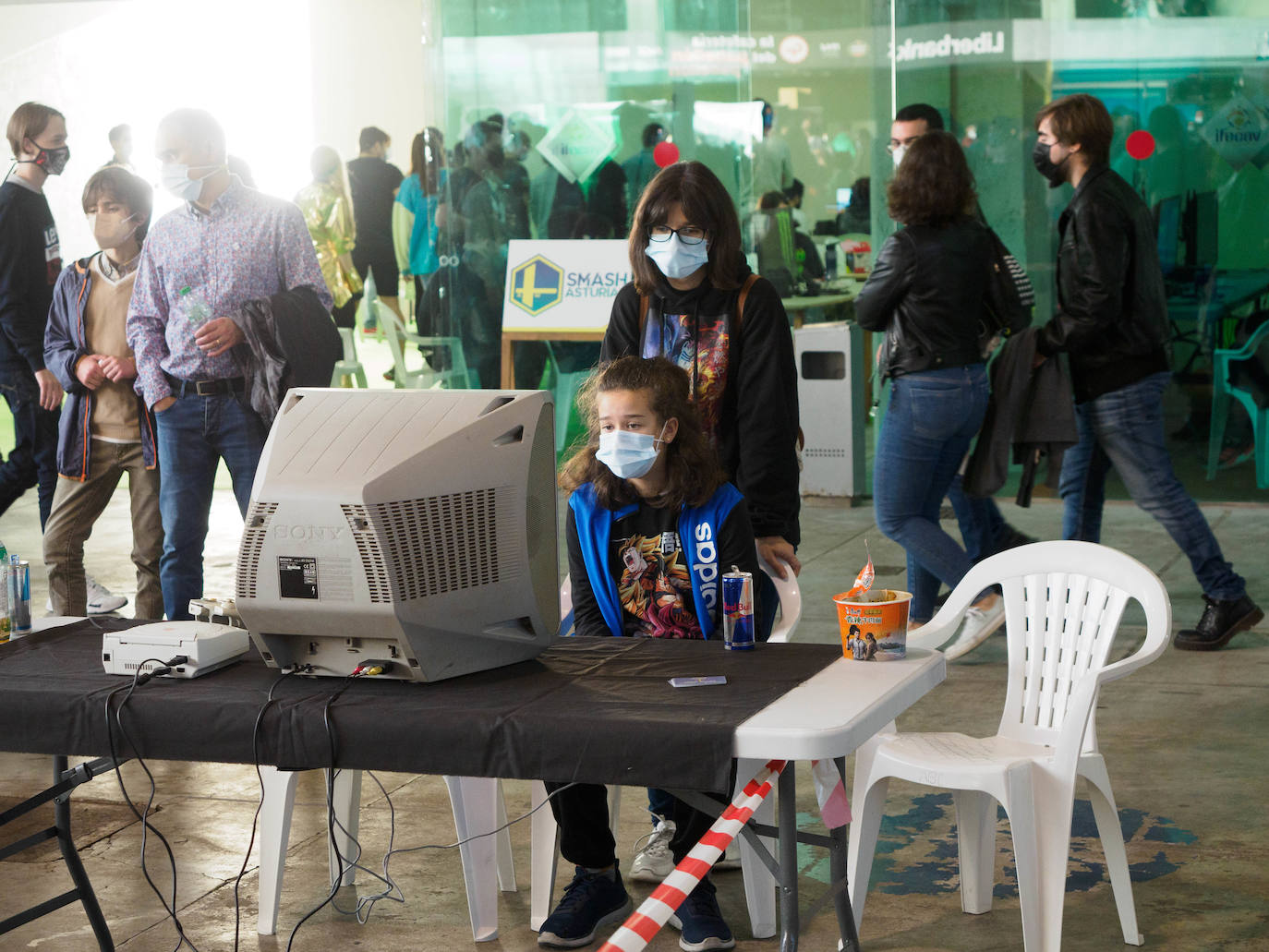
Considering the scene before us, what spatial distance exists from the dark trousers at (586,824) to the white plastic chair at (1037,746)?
0.43m

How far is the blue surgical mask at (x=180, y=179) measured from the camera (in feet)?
14.7

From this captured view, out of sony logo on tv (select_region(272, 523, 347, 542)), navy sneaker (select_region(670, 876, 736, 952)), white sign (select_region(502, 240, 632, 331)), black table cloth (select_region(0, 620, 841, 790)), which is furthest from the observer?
white sign (select_region(502, 240, 632, 331))

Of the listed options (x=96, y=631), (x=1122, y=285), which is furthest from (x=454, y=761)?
(x=1122, y=285)

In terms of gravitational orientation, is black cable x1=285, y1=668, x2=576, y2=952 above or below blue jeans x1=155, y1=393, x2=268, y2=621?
below

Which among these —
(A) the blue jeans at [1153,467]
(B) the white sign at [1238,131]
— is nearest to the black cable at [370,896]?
(A) the blue jeans at [1153,467]

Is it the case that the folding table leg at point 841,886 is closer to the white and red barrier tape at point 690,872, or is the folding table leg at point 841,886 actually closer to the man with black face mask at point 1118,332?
the white and red barrier tape at point 690,872

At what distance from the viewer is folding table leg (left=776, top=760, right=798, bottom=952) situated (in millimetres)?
2373

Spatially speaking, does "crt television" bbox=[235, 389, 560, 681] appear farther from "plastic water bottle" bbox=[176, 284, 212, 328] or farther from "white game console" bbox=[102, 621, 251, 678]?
"plastic water bottle" bbox=[176, 284, 212, 328]

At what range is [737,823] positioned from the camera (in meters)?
2.19

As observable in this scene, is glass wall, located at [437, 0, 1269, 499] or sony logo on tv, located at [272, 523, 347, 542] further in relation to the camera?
glass wall, located at [437, 0, 1269, 499]

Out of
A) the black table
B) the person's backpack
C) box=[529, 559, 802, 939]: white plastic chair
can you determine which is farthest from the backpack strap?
the black table

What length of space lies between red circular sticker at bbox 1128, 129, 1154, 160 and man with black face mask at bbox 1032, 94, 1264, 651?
252 centimetres

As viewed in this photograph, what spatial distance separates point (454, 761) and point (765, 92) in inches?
267

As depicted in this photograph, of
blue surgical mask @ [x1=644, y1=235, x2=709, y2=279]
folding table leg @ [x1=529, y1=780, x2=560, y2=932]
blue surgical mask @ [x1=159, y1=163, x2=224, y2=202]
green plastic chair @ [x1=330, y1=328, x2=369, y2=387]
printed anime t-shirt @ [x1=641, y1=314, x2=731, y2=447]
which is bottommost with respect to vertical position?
folding table leg @ [x1=529, y1=780, x2=560, y2=932]
